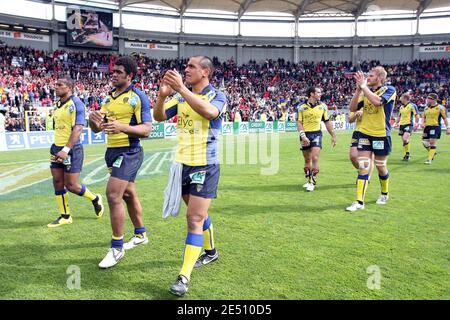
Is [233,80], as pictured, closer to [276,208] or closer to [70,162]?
[276,208]

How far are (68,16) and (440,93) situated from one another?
40.2 meters

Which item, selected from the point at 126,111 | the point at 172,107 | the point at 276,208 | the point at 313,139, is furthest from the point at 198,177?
the point at 313,139

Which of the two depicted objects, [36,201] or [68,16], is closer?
[36,201]

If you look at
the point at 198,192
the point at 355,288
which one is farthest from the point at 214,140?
the point at 355,288

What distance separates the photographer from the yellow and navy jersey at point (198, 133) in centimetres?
387

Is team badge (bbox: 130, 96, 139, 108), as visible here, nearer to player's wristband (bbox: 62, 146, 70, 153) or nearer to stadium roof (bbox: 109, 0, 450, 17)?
player's wristband (bbox: 62, 146, 70, 153)

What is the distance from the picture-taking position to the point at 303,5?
44656mm

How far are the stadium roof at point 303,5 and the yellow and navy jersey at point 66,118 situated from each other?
3924 centimetres

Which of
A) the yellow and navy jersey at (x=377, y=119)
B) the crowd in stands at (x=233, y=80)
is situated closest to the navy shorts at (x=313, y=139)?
the yellow and navy jersey at (x=377, y=119)

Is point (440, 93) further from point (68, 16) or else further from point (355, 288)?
point (355, 288)

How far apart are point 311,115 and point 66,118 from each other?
5440 mm

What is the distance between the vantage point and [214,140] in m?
4.00

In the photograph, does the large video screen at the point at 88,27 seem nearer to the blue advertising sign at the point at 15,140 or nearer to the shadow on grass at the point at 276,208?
the blue advertising sign at the point at 15,140

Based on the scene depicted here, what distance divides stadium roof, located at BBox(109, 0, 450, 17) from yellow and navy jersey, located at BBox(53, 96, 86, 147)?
129 ft
